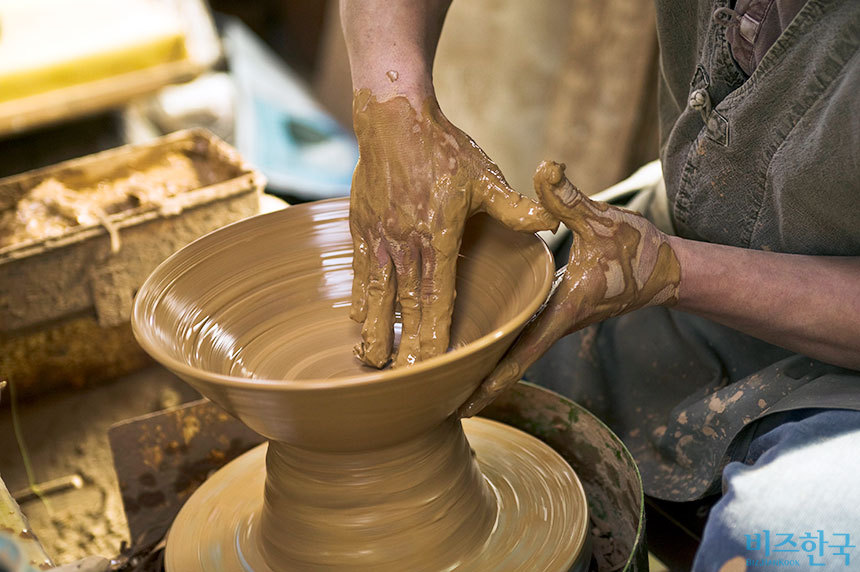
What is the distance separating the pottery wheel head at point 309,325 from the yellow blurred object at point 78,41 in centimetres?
251

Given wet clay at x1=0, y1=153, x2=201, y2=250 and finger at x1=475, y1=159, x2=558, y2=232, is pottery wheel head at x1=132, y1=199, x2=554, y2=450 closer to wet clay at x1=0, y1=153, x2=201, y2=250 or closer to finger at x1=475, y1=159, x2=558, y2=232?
finger at x1=475, y1=159, x2=558, y2=232

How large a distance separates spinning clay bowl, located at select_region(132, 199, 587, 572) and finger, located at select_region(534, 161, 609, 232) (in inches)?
2.2

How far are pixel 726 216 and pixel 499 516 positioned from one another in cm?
63

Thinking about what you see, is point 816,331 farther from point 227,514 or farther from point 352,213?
point 227,514

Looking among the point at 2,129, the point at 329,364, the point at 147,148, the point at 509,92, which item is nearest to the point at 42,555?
the point at 329,364

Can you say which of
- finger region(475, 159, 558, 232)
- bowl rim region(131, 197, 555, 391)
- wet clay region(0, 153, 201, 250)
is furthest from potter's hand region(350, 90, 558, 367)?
wet clay region(0, 153, 201, 250)

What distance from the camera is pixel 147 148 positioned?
2.49 meters

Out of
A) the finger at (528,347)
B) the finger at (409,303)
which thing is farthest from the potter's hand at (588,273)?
the finger at (409,303)

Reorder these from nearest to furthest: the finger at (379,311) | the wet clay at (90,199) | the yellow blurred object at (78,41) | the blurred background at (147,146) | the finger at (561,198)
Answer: the finger at (561,198) → the finger at (379,311) → the blurred background at (147,146) → the wet clay at (90,199) → the yellow blurred object at (78,41)

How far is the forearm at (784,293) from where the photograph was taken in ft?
4.22

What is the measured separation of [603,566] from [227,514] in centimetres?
63

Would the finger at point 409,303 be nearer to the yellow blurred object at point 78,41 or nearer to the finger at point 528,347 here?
the finger at point 528,347

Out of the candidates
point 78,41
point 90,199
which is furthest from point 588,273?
point 78,41

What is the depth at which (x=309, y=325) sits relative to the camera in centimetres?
142
